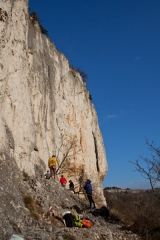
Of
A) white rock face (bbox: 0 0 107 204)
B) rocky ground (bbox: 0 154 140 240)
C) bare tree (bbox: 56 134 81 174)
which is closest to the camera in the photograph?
rocky ground (bbox: 0 154 140 240)

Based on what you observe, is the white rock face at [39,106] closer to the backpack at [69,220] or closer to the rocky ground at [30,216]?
the rocky ground at [30,216]

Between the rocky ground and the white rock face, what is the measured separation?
99cm

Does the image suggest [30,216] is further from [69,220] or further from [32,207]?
[69,220]

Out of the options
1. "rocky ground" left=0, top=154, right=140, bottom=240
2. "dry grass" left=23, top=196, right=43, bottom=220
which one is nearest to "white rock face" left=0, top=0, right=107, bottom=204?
"rocky ground" left=0, top=154, right=140, bottom=240

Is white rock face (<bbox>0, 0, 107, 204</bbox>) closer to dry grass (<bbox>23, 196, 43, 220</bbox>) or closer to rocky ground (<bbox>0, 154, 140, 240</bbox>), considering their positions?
rocky ground (<bbox>0, 154, 140, 240</bbox>)

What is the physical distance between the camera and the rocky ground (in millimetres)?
5062

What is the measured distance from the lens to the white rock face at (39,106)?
9.20 m

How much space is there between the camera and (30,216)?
6.09 meters

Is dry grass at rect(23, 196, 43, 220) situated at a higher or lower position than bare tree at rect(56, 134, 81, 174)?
lower

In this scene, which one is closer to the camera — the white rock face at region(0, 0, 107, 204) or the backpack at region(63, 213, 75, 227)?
the backpack at region(63, 213, 75, 227)

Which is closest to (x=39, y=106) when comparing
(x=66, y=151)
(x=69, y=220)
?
(x=66, y=151)

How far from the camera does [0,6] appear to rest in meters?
9.34

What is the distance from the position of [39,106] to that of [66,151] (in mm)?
4765

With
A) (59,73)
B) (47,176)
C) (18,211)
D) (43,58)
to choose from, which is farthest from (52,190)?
(59,73)
